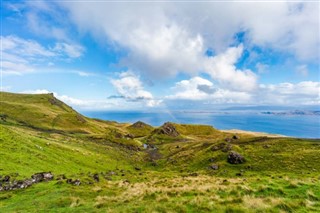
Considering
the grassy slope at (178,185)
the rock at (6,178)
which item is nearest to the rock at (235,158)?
the grassy slope at (178,185)

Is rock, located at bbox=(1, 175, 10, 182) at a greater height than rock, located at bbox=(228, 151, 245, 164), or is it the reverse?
rock, located at bbox=(228, 151, 245, 164)

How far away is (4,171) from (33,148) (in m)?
22.1

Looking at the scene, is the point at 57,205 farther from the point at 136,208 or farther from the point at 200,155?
the point at 200,155

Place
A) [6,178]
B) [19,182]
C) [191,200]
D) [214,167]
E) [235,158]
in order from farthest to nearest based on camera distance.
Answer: [235,158], [214,167], [6,178], [19,182], [191,200]

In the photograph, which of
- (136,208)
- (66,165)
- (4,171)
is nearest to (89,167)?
(66,165)

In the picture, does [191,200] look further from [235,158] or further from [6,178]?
[235,158]

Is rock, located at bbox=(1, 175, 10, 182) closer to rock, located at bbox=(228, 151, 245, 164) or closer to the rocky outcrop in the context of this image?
the rocky outcrop

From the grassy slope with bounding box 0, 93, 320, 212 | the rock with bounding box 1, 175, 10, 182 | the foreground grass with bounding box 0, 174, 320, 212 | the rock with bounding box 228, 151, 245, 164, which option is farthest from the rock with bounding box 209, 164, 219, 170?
the rock with bounding box 1, 175, 10, 182

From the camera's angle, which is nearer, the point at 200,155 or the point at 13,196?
the point at 13,196

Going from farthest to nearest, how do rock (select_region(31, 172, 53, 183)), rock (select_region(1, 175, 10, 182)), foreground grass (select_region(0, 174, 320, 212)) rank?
rock (select_region(31, 172, 53, 183)) < rock (select_region(1, 175, 10, 182)) < foreground grass (select_region(0, 174, 320, 212))

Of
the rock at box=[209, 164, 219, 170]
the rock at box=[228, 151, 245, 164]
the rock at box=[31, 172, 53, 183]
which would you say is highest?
the rock at box=[228, 151, 245, 164]

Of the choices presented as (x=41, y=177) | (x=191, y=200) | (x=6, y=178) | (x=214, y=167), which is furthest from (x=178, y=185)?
(x=214, y=167)

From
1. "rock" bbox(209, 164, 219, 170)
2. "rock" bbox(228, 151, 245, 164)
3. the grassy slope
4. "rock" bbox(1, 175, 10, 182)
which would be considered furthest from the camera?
"rock" bbox(228, 151, 245, 164)

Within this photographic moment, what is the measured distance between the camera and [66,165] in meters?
60.4
